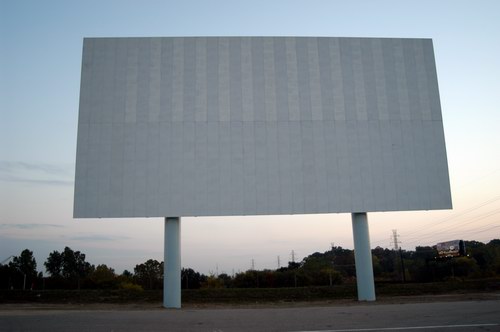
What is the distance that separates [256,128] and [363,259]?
26.1 ft

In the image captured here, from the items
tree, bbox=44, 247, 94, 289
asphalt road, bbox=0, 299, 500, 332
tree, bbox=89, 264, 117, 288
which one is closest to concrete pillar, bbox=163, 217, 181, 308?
asphalt road, bbox=0, 299, 500, 332

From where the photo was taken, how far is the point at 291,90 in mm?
21594

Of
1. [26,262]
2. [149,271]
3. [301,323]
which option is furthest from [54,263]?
[301,323]

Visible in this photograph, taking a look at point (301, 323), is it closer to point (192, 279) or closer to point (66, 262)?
point (192, 279)

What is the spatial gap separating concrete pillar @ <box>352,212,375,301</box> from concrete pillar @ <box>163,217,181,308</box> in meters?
8.35

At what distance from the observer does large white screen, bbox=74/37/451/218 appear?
2058 cm

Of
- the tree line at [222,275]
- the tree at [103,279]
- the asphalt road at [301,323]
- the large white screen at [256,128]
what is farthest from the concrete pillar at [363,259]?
the tree at [103,279]

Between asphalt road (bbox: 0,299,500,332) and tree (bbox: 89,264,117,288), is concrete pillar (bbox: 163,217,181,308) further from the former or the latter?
tree (bbox: 89,264,117,288)

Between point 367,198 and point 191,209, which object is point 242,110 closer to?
point 191,209

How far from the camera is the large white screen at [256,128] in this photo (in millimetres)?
20578

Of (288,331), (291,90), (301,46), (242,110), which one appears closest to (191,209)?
(242,110)

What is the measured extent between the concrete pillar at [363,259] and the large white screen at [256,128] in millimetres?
810

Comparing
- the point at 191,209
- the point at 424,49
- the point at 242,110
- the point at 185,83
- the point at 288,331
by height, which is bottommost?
the point at 288,331

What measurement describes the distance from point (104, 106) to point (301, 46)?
999cm
